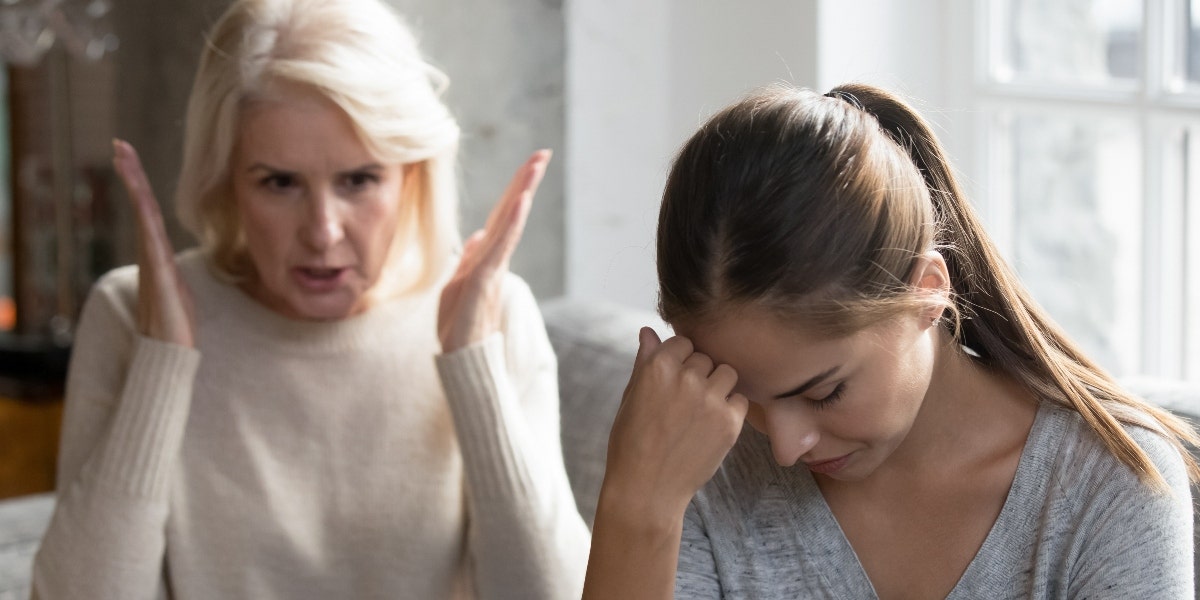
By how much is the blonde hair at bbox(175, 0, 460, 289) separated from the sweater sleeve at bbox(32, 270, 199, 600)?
7.6 inches

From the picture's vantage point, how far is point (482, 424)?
1586 millimetres

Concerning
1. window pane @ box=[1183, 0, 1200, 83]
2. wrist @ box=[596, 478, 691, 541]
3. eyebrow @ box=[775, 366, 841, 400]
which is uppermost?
window pane @ box=[1183, 0, 1200, 83]

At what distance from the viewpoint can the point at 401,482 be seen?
65.6 inches

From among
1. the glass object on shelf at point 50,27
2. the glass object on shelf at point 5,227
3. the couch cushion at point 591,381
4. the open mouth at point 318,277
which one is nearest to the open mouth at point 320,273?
the open mouth at point 318,277

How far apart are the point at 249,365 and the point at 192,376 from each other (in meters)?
0.09

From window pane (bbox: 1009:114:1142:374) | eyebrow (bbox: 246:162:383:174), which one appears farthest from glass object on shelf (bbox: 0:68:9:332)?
window pane (bbox: 1009:114:1142:374)

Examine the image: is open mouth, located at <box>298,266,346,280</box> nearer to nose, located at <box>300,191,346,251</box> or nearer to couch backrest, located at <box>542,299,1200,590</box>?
nose, located at <box>300,191,346,251</box>

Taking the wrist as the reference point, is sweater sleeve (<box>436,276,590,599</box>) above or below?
below

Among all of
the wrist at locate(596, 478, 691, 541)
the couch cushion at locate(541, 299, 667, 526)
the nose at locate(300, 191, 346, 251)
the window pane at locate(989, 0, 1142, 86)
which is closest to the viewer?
the wrist at locate(596, 478, 691, 541)

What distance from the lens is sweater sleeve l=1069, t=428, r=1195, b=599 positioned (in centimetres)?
108

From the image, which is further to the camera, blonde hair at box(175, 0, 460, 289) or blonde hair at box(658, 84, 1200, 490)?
blonde hair at box(175, 0, 460, 289)

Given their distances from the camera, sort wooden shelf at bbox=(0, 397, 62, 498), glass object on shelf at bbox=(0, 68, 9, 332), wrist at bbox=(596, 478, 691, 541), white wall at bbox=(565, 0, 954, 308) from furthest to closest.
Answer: glass object on shelf at bbox=(0, 68, 9, 332), wooden shelf at bbox=(0, 397, 62, 498), white wall at bbox=(565, 0, 954, 308), wrist at bbox=(596, 478, 691, 541)

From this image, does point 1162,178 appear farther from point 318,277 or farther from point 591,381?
point 318,277

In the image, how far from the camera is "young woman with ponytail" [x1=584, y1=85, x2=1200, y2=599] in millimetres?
1057
